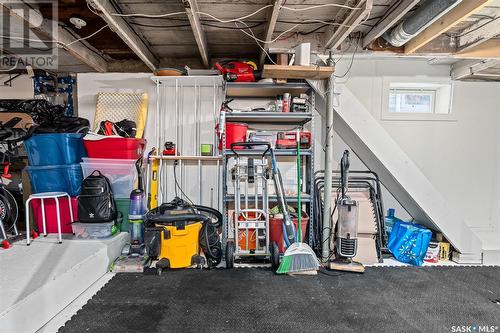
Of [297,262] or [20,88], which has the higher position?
[20,88]

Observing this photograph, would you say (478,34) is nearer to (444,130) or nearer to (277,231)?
(444,130)

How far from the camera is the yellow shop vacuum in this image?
268cm

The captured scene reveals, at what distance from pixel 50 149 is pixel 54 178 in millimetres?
322

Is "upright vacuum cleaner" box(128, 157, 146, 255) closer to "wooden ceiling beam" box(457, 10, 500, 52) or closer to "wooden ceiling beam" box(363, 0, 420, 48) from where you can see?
"wooden ceiling beam" box(363, 0, 420, 48)

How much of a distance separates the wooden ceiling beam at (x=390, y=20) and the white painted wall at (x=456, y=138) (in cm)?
79

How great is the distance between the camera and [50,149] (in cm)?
291

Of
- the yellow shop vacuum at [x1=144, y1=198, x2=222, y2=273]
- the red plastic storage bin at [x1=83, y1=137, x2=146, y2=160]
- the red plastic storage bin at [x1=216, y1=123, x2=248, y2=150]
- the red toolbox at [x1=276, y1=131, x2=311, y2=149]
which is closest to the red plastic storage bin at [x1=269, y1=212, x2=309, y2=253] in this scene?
the yellow shop vacuum at [x1=144, y1=198, x2=222, y2=273]


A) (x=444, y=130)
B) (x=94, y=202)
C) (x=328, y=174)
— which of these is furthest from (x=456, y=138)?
(x=94, y=202)

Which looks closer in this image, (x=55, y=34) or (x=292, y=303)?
(x=292, y=303)

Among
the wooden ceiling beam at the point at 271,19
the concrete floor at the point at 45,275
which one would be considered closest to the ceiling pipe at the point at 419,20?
the wooden ceiling beam at the point at 271,19

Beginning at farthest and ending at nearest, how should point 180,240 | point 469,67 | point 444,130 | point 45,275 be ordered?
point 444,130 < point 469,67 < point 180,240 < point 45,275

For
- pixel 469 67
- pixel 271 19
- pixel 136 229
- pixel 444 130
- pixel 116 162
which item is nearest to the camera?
pixel 271 19

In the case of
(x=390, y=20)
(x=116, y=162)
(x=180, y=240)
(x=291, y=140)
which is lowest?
(x=180, y=240)

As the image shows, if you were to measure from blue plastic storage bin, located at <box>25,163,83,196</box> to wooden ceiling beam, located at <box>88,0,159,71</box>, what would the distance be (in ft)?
4.90
